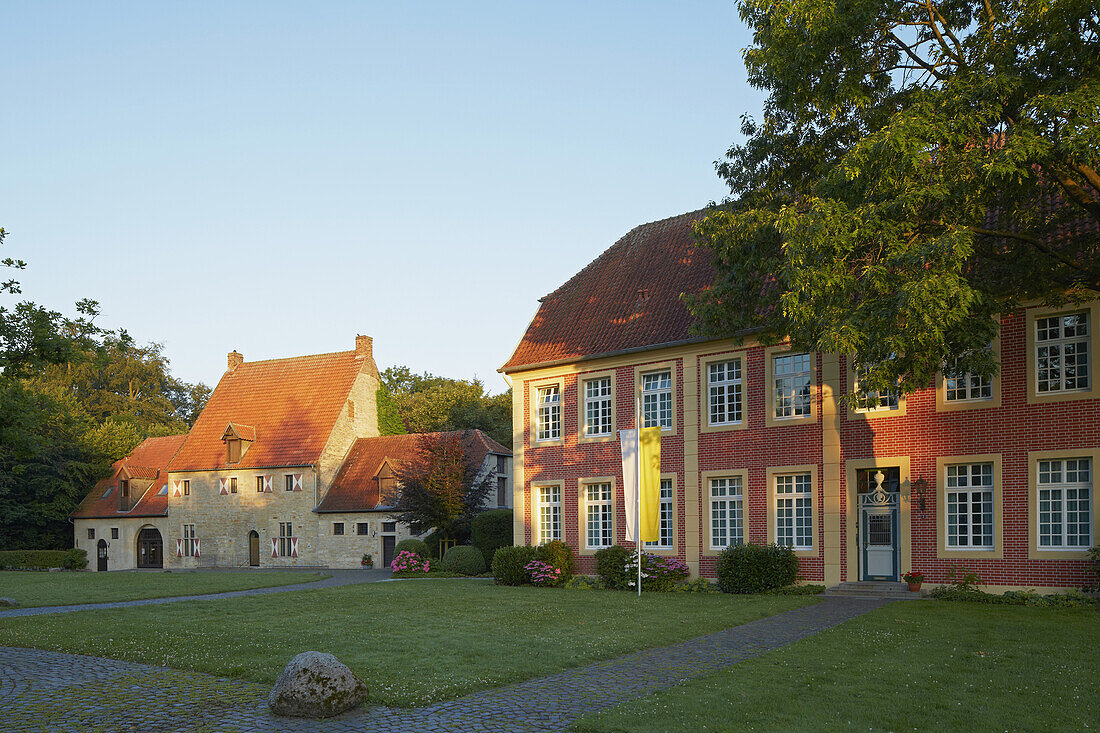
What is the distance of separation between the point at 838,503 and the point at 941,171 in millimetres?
10417

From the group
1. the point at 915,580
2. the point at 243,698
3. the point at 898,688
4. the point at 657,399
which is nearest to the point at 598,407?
the point at 657,399

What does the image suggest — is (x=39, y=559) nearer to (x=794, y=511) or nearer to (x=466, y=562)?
(x=466, y=562)

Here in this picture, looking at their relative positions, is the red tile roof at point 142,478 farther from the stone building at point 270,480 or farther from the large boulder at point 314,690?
the large boulder at point 314,690

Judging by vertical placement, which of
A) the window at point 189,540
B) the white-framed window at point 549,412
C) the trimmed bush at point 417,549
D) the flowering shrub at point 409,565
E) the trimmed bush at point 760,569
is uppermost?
the white-framed window at point 549,412

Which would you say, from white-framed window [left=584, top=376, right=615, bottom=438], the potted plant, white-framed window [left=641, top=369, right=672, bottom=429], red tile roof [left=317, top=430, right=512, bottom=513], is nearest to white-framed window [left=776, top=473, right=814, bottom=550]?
the potted plant

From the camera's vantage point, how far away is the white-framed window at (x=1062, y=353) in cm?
1939

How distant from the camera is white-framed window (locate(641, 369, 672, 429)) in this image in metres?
26.2

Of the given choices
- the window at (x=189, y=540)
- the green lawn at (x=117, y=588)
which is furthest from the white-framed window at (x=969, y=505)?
the window at (x=189, y=540)

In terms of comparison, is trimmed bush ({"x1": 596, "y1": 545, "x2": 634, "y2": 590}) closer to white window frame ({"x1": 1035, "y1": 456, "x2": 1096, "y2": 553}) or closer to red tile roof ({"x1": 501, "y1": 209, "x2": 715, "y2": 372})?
red tile roof ({"x1": 501, "y1": 209, "x2": 715, "y2": 372})

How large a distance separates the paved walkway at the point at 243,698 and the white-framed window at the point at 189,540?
39696 mm

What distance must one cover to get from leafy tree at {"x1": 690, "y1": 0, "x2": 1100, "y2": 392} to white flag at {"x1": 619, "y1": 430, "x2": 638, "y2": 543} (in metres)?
6.88

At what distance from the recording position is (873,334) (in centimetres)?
1415

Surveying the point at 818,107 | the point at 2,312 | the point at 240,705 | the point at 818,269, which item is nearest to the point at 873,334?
the point at 818,269

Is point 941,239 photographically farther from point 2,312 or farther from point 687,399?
point 2,312
